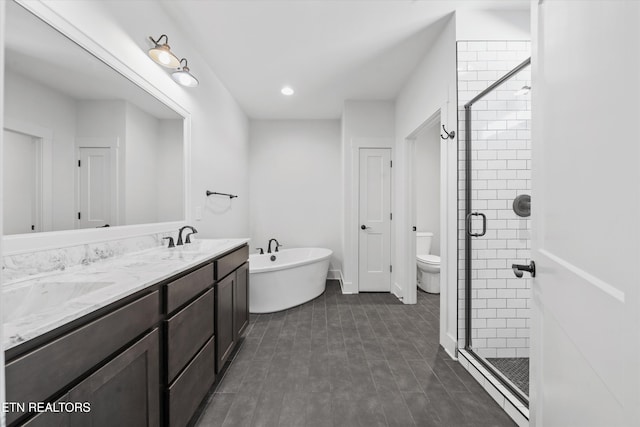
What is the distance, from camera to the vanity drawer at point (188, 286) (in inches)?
46.8

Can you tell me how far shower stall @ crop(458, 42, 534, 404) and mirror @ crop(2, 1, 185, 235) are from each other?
7.44 ft

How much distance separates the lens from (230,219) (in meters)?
3.36

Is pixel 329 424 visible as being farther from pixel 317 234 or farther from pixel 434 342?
pixel 317 234

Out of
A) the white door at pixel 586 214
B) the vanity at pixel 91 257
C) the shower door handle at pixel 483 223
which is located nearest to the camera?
the white door at pixel 586 214

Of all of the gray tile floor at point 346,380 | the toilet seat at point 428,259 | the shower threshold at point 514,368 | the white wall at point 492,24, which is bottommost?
the gray tile floor at point 346,380

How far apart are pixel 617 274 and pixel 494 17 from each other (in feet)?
7.19

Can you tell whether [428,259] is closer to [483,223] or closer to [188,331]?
[483,223]

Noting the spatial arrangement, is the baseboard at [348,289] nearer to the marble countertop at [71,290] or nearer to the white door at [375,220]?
the white door at [375,220]

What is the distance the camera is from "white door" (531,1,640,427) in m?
0.59

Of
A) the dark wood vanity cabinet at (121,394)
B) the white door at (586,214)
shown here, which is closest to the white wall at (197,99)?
the dark wood vanity cabinet at (121,394)

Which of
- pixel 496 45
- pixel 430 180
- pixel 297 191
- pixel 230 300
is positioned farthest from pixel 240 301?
pixel 430 180

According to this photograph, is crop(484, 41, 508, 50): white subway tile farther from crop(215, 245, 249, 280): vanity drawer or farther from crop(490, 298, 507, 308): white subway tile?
crop(215, 245, 249, 280): vanity drawer

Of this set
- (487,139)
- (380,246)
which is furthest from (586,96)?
(380,246)

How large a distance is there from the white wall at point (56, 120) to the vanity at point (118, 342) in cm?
30
